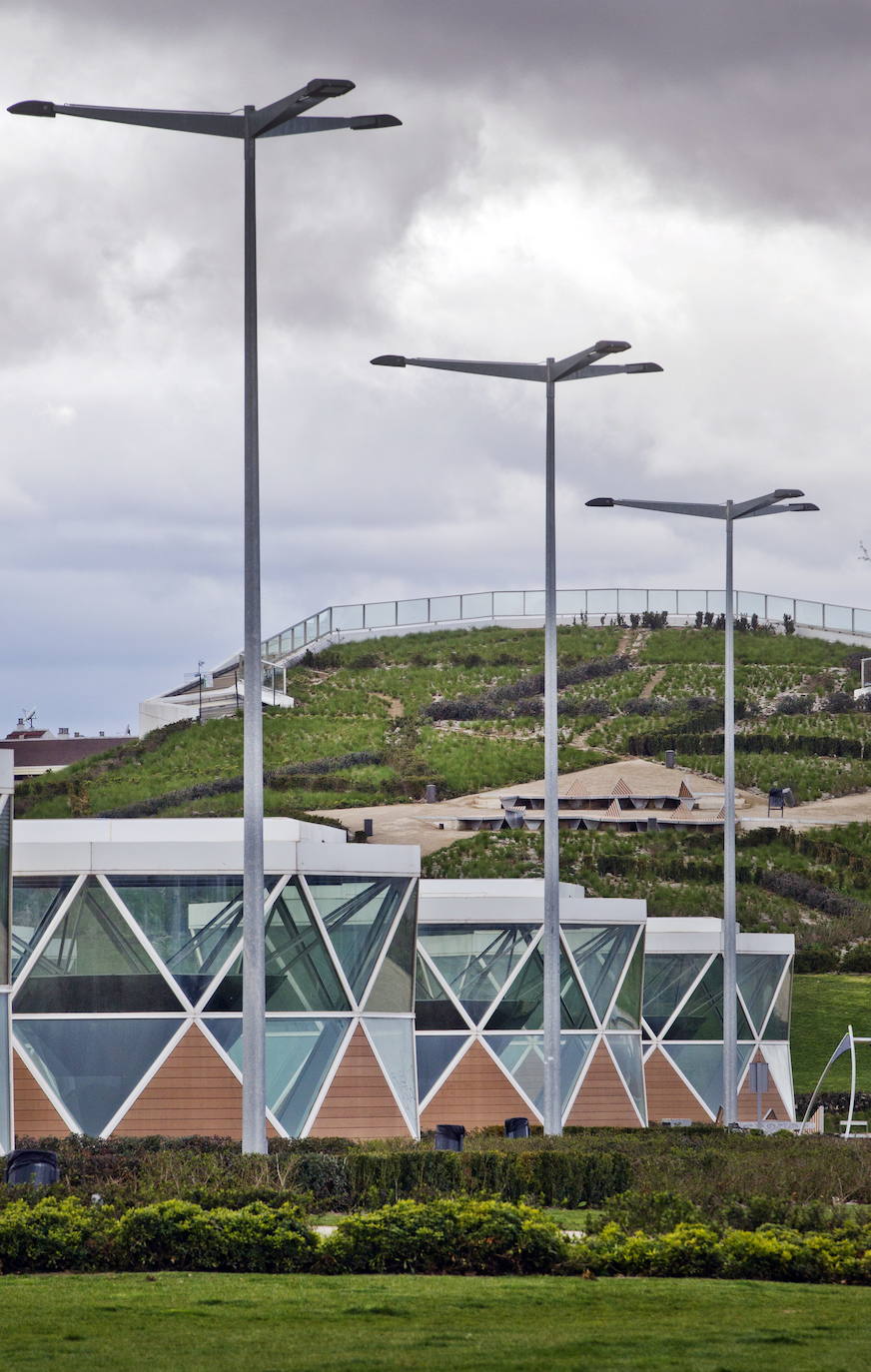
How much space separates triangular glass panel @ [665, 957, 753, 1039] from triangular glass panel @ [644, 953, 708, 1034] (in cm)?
22

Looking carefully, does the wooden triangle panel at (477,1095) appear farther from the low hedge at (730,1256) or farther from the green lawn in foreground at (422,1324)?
the green lawn in foreground at (422,1324)

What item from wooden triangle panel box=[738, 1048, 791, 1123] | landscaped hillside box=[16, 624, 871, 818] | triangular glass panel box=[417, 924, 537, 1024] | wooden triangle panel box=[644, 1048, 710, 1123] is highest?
landscaped hillside box=[16, 624, 871, 818]

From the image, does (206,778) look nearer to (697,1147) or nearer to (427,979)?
(427,979)

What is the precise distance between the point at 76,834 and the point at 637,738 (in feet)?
249

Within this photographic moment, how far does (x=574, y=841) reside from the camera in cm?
8375

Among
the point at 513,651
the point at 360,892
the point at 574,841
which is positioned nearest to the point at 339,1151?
the point at 360,892

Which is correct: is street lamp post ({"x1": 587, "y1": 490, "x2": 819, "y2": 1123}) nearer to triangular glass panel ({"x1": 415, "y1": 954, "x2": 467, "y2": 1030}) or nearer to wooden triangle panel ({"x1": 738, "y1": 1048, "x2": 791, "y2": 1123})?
triangular glass panel ({"x1": 415, "y1": 954, "x2": 467, "y2": 1030})

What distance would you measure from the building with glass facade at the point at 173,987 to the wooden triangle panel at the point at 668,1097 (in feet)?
50.1

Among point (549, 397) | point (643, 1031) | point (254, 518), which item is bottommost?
point (643, 1031)

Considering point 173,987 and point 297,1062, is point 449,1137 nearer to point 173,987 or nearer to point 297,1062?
point 297,1062

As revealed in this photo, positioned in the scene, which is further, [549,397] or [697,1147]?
[549,397]

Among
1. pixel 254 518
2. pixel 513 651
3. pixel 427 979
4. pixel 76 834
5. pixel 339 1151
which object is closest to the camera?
pixel 254 518

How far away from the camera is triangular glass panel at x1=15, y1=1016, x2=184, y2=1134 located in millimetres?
27562

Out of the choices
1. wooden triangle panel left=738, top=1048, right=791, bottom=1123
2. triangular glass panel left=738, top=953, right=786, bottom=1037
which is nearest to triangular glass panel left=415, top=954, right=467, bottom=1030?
triangular glass panel left=738, top=953, right=786, bottom=1037
